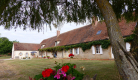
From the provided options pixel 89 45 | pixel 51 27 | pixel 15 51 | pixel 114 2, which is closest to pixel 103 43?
pixel 89 45

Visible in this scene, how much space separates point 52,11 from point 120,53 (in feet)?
10.1

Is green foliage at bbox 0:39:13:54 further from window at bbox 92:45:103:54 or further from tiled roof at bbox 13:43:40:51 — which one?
window at bbox 92:45:103:54

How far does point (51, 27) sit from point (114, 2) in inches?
113

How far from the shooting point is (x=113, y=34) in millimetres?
2504

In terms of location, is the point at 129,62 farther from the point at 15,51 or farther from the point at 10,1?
the point at 15,51

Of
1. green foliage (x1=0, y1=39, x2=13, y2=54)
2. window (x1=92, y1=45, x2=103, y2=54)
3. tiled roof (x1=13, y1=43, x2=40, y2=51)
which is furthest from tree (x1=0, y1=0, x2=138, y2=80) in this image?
green foliage (x1=0, y1=39, x2=13, y2=54)

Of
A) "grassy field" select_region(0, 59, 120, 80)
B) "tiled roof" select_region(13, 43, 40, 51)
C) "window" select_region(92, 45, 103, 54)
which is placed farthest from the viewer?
"tiled roof" select_region(13, 43, 40, 51)

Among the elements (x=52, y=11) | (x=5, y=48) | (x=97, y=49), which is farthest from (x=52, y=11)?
(x=5, y=48)

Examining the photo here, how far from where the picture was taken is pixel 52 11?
4191mm

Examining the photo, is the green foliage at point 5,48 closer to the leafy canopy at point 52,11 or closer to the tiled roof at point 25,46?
the tiled roof at point 25,46

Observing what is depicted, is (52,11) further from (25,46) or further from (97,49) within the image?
(25,46)

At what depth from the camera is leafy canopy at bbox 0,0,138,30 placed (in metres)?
3.99

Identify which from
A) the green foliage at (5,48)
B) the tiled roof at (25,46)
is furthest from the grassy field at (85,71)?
the green foliage at (5,48)

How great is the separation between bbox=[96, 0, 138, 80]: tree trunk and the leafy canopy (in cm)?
168
